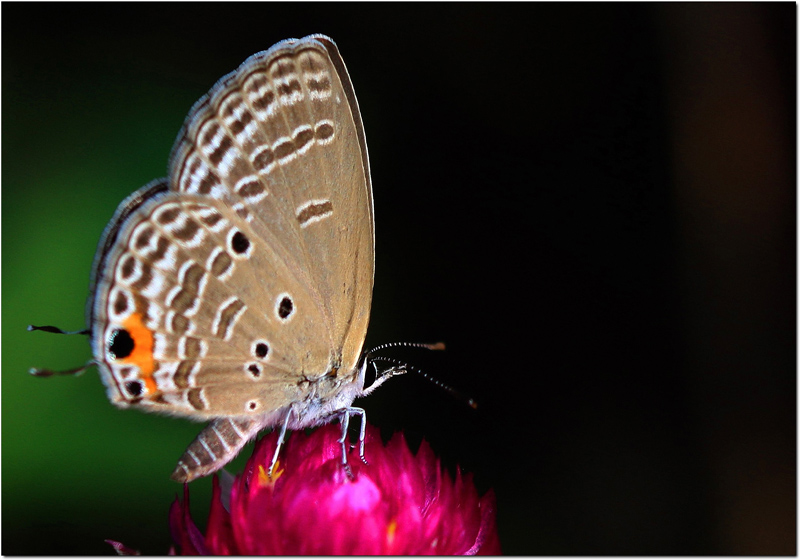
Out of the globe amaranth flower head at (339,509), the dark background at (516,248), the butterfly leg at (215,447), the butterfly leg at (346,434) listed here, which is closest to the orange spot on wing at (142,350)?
the butterfly leg at (215,447)

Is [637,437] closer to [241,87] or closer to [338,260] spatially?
[338,260]

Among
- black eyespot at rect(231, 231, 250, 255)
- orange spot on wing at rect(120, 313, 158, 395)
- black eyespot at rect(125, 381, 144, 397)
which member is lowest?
black eyespot at rect(125, 381, 144, 397)

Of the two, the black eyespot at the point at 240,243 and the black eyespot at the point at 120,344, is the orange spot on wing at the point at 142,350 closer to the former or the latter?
the black eyespot at the point at 120,344

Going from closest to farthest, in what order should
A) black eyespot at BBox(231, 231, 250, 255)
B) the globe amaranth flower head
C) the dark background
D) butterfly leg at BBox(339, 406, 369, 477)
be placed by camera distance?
the globe amaranth flower head
butterfly leg at BBox(339, 406, 369, 477)
black eyespot at BBox(231, 231, 250, 255)
the dark background

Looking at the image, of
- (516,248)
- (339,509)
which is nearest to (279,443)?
(339,509)

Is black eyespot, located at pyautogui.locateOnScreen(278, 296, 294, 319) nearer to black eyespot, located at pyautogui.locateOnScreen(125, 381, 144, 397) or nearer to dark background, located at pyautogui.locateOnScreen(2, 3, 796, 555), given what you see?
black eyespot, located at pyautogui.locateOnScreen(125, 381, 144, 397)

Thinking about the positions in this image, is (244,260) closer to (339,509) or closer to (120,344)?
(120,344)

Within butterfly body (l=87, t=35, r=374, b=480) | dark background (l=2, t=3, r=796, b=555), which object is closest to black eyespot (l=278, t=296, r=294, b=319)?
butterfly body (l=87, t=35, r=374, b=480)
